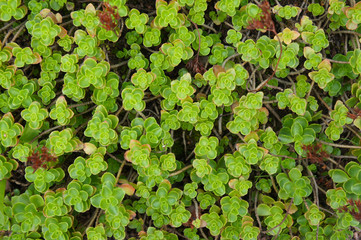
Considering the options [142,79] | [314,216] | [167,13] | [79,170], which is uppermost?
[167,13]

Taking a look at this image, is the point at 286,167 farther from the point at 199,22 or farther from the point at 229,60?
the point at 199,22

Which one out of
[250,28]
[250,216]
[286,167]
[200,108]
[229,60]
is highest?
[250,28]

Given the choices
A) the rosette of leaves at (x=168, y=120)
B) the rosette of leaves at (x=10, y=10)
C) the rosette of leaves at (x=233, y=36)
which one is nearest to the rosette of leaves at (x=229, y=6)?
the rosette of leaves at (x=233, y=36)

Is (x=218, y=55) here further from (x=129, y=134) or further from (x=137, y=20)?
(x=129, y=134)

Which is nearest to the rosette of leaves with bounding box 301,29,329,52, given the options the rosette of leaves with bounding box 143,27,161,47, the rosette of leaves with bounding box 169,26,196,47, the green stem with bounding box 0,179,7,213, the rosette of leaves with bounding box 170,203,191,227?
the rosette of leaves with bounding box 169,26,196,47

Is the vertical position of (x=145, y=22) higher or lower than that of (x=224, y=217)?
higher

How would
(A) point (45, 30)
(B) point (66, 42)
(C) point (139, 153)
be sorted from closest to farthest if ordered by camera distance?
(C) point (139, 153) → (A) point (45, 30) → (B) point (66, 42)

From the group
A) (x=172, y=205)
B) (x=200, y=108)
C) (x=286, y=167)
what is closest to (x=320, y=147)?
(x=286, y=167)

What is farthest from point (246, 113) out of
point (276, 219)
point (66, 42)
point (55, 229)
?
point (55, 229)
